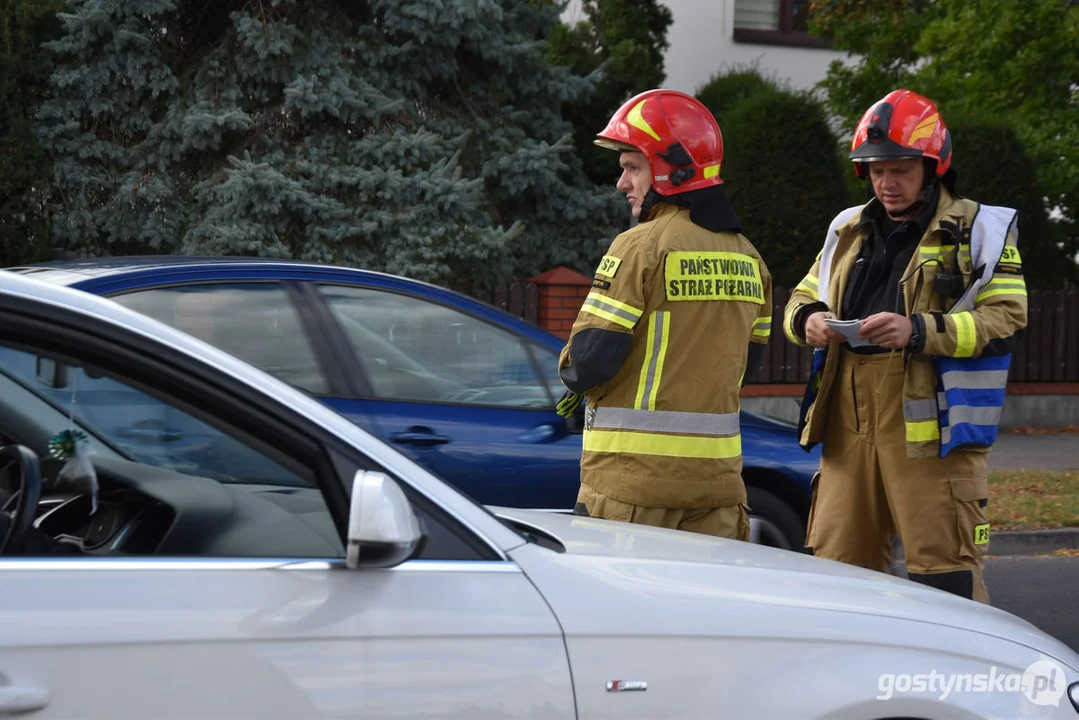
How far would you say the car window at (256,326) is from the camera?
461 cm

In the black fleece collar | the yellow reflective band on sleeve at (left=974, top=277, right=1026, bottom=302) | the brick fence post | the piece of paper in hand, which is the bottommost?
the brick fence post

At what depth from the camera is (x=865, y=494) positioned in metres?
3.97

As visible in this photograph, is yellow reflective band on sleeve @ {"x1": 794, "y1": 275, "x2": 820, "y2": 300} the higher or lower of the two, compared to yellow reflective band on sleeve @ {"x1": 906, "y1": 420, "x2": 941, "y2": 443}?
higher

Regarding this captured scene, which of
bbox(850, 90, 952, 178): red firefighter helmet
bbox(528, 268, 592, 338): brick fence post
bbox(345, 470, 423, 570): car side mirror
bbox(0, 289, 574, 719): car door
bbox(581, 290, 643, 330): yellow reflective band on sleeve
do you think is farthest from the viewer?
bbox(528, 268, 592, 338): brick fence post

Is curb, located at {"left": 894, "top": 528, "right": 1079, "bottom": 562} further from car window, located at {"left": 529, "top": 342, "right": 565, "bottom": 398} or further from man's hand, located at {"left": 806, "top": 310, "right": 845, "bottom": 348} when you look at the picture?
man's hand, located at {"left": 806, "top": 310, "right": 845, "bottom": 348}

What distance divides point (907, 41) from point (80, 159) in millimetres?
10505

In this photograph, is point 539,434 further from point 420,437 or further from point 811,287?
point 811,287

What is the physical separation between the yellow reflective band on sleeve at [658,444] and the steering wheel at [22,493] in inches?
59.5

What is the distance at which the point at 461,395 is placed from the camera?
199 inches

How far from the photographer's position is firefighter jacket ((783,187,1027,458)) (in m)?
3.72

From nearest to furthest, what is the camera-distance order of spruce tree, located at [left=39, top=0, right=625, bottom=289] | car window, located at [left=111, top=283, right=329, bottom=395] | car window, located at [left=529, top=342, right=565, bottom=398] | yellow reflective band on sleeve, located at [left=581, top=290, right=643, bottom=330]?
yellow reflective band on sleeve, located at [left=581, top=290, right=643, bottom=330] < car window, located at [left=111, top=283, right=329, bottom=395] < car window, located at [left=529, top=342, right=565, bottom=398] < spruce tree, located at [left=39, top=0, right=625, bottom=289]

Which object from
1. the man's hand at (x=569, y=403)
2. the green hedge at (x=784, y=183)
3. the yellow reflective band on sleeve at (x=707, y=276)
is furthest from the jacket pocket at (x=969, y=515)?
the green hedge at (x=784, y=183)

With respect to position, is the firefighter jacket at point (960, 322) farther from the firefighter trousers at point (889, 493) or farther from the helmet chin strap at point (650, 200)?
the helmet chin strap at point (650, 200)

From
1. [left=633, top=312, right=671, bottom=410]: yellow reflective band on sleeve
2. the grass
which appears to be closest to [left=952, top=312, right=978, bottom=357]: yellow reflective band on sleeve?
[left=633, top=312, right=671, bottom=410]: yellow reflective band on sleeve
